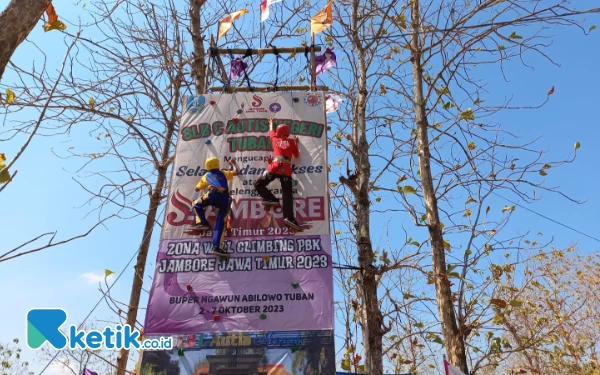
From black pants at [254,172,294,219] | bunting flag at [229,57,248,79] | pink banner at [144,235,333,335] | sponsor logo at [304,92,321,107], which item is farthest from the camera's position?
bunting flag at [229,57,248,79]

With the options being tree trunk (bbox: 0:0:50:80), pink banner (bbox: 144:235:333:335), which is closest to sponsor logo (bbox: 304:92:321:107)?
pink banner (bbox: 144:235:333:335)

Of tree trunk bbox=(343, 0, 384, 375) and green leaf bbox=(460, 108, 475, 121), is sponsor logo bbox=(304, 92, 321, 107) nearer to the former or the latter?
tree trunk bbox=(343, 0, 384, 375)

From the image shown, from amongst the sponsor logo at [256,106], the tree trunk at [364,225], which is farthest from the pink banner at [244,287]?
the sponsor logo at [256,106]

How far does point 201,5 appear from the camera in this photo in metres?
8.09

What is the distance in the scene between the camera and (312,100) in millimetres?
6145

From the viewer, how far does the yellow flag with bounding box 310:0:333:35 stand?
6.51m

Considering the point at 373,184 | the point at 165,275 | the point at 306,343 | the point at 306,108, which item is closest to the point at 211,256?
the point at 165,275

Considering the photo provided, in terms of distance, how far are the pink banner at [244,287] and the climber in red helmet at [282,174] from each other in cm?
33

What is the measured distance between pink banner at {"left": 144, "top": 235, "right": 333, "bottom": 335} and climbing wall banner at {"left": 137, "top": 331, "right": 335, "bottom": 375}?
0.34 feet

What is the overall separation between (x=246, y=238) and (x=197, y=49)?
394cm

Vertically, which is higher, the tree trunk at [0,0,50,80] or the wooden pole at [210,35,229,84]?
the wooden pole at [210,35,229,84]

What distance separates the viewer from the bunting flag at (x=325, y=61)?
6648mm

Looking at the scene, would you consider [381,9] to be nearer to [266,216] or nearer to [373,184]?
[373,184]

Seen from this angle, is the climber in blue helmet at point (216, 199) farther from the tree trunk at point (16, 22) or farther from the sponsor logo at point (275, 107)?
the tree trunk at point (16, 22)
